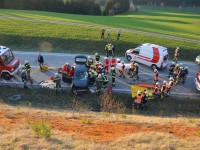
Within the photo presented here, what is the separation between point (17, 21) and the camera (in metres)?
38.8

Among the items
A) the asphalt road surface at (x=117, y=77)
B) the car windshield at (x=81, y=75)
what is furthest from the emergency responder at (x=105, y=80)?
the car windshield at (x=81, y=75)

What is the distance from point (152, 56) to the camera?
86.4ft

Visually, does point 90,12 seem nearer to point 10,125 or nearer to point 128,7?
point 128,7

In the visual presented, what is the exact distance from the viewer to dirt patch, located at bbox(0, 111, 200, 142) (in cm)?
1268

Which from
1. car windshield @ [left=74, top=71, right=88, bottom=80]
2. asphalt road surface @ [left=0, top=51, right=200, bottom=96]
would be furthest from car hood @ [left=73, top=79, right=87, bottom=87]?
asphalt road surface @ [left=0, top=51, right=200, bottom=96]

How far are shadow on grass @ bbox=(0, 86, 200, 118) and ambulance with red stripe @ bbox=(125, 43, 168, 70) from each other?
5.06 metres

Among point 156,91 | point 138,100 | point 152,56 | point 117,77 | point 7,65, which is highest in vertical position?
point 152,56

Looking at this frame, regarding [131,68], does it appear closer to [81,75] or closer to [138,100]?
[81,75]

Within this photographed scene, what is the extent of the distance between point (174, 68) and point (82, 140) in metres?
15.0

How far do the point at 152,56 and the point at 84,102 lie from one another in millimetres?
8603

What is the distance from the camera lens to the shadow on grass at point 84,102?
20.0 metres

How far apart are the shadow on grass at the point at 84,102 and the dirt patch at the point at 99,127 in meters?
4.43

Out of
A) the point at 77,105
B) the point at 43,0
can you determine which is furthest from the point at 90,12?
the point at 77,105

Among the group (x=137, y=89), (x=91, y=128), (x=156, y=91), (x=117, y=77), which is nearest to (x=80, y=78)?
(x=117, y=77)
